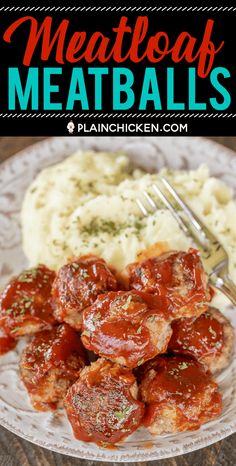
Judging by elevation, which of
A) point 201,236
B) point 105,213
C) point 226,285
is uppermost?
point 105,213

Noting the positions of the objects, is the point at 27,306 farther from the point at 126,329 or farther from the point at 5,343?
the point at 126,329

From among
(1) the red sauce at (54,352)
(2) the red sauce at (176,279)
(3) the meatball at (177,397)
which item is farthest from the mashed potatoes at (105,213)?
(3) the meatball at (177,397)

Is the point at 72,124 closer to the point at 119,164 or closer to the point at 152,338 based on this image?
the point at 119,164

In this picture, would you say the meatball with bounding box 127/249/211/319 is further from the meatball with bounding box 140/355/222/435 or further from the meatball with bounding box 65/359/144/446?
the meatball with bounding box 65/359/144/446

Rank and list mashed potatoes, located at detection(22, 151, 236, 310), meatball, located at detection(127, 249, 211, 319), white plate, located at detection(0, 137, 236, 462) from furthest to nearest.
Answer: mashed potatoes, located at detection(22, 151, 236, 310)
meatball, located at detection(127, 249, 211, 319)
white plate, located at detection(0, 137, 236, 462)

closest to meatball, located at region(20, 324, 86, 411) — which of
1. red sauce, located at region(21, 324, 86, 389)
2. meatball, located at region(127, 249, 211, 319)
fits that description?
red sauce, located at region(21, 324, 86, 389)

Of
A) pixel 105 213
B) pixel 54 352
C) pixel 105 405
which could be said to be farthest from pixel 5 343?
pixel 105 213

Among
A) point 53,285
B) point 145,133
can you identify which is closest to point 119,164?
point 145,133

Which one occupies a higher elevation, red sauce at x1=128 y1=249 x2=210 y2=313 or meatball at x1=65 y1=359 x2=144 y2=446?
red sauce at x1=128 y1=249 x2=210 y2=313
